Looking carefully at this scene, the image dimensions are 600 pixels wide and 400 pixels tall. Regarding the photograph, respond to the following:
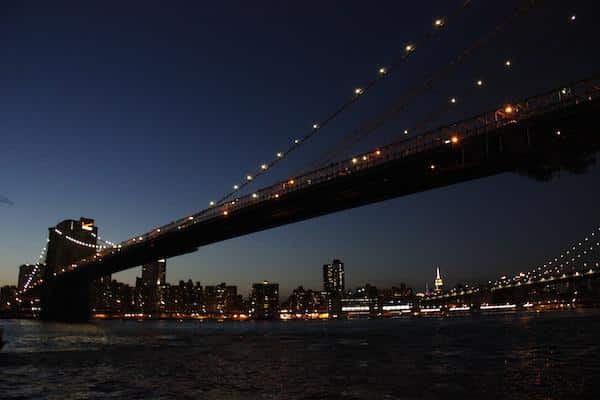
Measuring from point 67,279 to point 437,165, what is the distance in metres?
69.6

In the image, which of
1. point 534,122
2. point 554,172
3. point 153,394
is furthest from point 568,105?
point 153,394

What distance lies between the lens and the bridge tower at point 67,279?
86.7 meters

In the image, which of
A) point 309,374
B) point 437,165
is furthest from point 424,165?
point 309,374

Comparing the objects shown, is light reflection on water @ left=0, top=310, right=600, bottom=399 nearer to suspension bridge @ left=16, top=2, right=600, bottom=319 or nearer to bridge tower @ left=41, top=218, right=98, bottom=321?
suspension bridge @ left=16, top=2, right=600, bottom=319

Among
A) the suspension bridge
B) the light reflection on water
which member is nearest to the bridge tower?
the suspension bridge

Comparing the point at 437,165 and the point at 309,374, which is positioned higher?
the point at 437,165

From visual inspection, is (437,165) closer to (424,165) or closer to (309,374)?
(424,165)

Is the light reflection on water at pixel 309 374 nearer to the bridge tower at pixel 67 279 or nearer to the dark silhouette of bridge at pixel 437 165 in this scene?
the dark silhouette of bridge at pixel 437 165

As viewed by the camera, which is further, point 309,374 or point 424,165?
point 424,165

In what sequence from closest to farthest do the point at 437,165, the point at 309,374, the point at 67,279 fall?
the point at 309,374, the point at 437,165, the point at 67,279

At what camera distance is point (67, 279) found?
8706cm

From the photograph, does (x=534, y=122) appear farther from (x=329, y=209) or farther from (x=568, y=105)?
(x=329, y=209)

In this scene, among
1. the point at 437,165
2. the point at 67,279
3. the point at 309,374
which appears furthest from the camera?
the point at 67,279

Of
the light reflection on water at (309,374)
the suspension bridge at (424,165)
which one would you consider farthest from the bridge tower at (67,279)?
the light reflection on water at (309,374)
